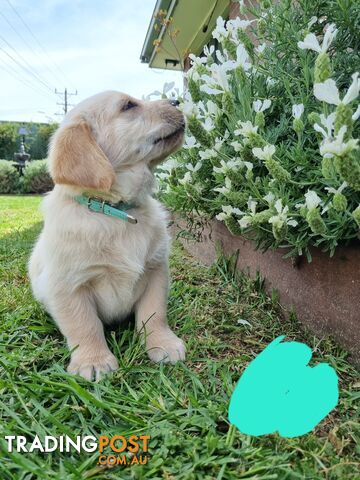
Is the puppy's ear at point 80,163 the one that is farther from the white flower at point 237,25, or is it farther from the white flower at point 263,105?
the white flower at point 237,25

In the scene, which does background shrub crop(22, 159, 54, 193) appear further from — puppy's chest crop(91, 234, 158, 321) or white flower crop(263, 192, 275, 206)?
white flower crop(263, 192, 275, 206)

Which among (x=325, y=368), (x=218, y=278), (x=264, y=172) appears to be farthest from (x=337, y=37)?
(x=218, y=278)

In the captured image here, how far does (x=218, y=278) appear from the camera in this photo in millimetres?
2551

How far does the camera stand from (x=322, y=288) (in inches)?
67.4

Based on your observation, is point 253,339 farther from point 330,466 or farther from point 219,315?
point 330,466

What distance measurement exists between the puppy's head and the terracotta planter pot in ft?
2.51

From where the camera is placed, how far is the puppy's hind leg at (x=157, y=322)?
1619mm

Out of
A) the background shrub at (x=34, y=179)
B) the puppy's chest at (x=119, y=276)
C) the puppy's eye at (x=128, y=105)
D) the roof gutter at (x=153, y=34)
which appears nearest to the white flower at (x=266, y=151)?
the puppy's chest at (x=119, y=276)

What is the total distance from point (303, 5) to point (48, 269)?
145cm

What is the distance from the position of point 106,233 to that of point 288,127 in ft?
2.96

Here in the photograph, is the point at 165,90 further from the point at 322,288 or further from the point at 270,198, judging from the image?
the point at 322,288

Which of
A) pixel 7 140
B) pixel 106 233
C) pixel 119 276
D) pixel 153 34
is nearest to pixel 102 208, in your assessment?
pixel 106 233

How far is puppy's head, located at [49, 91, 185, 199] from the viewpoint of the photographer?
1.63m

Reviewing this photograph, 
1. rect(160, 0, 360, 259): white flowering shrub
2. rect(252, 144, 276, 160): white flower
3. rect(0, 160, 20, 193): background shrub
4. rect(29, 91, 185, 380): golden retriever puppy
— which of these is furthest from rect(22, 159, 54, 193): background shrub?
rect(252, 144, 276, 160): white flower
